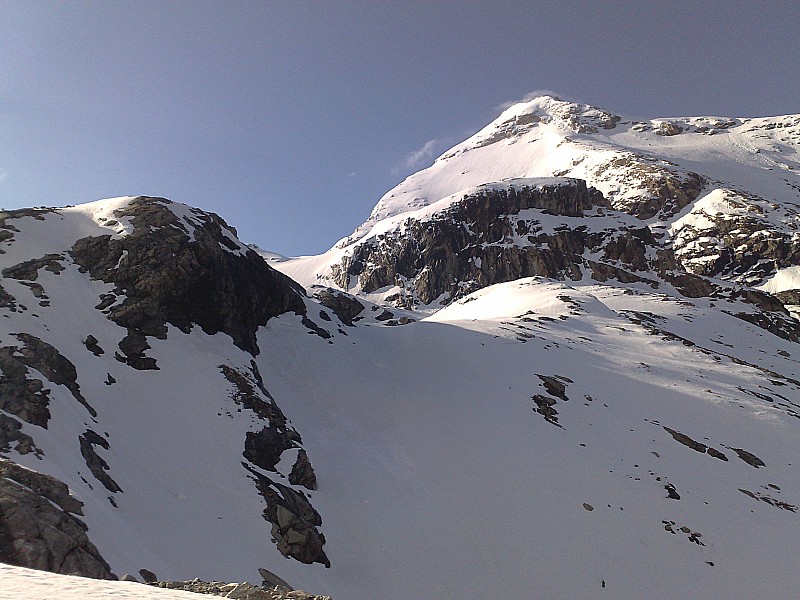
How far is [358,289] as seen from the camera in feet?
353

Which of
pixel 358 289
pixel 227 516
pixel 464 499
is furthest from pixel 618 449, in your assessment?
pixel 358 289

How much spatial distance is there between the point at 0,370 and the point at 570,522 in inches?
776

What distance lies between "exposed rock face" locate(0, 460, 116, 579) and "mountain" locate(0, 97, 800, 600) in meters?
0.04

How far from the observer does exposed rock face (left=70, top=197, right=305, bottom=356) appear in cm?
2186

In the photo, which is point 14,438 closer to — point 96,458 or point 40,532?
point 96,458

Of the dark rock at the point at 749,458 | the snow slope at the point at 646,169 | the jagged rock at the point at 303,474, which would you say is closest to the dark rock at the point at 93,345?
the jagged rock at the point at 303,474

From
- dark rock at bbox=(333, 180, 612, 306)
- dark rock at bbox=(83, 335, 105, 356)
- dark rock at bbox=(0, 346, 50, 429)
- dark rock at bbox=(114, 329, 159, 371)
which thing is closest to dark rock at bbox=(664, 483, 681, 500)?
dark rock at bbox=(114, 329, 159, 371)

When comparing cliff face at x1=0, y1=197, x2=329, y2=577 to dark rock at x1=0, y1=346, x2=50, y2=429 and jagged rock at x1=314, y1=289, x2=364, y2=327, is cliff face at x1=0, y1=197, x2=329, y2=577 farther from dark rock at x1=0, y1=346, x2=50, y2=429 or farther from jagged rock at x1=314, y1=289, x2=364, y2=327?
jagged rock at x1=314, y1=289, x2=364, y2=327

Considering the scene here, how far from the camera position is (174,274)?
2347cm

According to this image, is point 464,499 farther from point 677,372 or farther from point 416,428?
point 677,372

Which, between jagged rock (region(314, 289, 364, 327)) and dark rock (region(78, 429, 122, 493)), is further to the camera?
jagged rock (region(314, 289, 364, 327))

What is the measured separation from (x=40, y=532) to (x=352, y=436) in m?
15.3

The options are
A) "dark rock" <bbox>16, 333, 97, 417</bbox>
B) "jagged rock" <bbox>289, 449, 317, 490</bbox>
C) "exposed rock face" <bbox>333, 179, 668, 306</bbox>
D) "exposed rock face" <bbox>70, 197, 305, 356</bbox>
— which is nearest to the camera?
"dark rock" <bbox>16, 333, 97, 417</bbox>

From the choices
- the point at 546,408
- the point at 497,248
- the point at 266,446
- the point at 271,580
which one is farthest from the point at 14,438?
the point at 497,248
